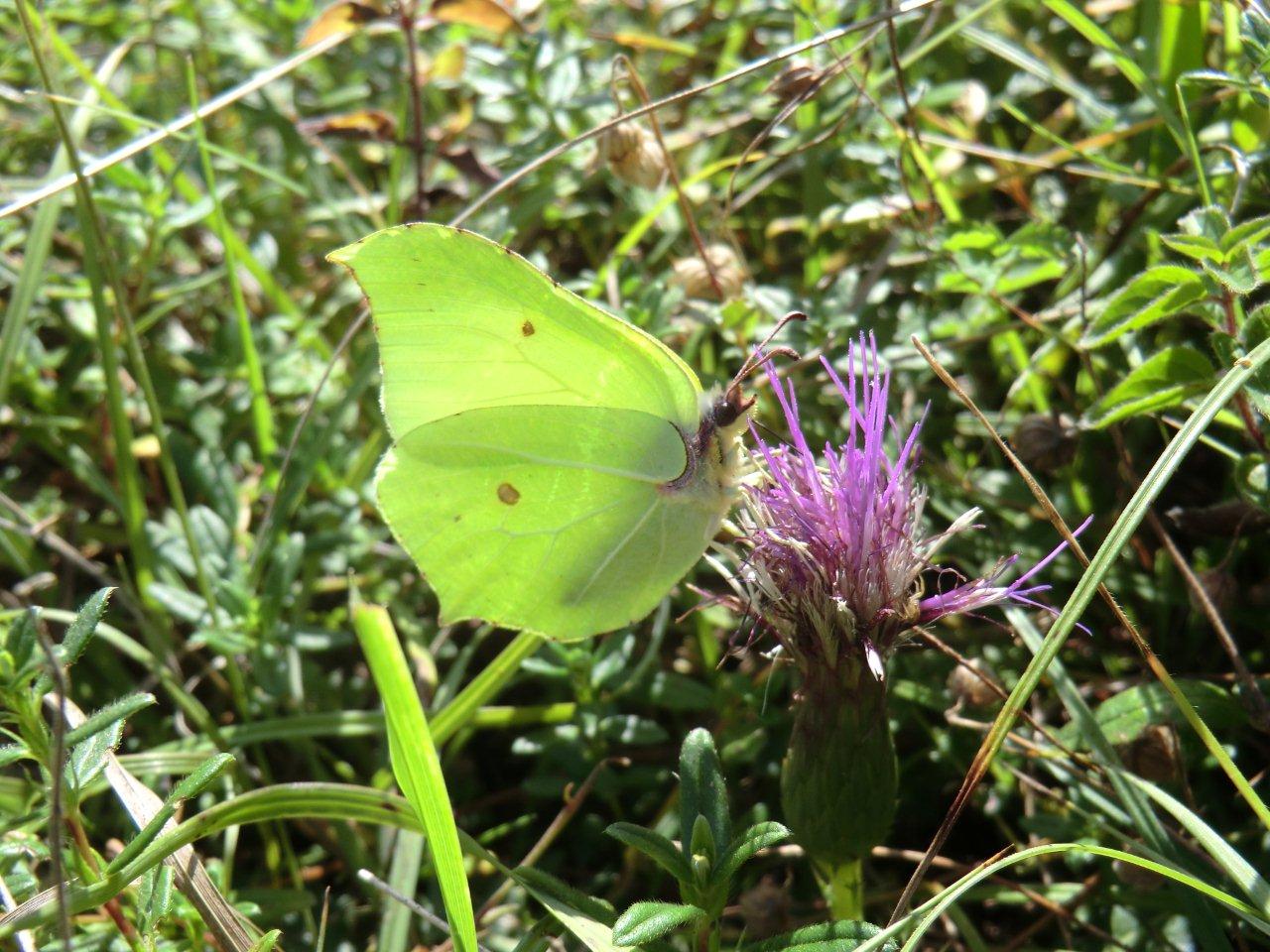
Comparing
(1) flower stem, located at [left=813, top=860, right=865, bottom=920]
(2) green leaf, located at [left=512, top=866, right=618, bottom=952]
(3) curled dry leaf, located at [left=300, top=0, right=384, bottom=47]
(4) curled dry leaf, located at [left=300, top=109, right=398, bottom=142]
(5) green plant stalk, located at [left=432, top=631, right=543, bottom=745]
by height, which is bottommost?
(1) flower stem, located at [left=813, top=860, right=865, bottom=920]

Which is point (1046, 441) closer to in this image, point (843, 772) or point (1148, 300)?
point (1148, 300)

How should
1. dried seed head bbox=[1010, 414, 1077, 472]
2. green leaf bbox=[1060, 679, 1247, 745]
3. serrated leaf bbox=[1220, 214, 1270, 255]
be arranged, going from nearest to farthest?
serrated leaf bbox=[1220, 214, 1270, 255], green leaf bbox=[1060, 679, 1247, 745], dried seed head bbox=[1010, 414, 1077, 472]

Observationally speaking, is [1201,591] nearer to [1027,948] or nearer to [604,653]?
[1027,948]

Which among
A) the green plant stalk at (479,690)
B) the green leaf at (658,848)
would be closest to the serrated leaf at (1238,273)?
the green leaf at (658,848)

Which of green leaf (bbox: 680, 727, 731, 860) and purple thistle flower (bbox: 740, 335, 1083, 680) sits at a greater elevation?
purple thistle flower (bbox: 740, 335, 1083, 680)

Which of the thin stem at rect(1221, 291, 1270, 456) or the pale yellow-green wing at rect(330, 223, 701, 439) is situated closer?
the thin stem at rect(1221, 291, 1270, 456)

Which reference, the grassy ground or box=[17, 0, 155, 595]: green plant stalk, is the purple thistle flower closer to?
the grassy ground

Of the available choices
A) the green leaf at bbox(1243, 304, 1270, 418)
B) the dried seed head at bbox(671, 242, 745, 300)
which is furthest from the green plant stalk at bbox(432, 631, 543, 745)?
the green leaf at bbox(1243, 304, 1270, 418)
